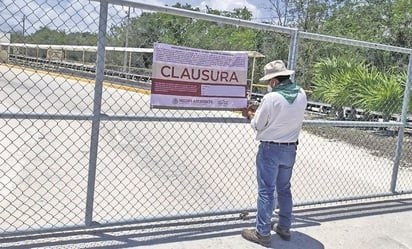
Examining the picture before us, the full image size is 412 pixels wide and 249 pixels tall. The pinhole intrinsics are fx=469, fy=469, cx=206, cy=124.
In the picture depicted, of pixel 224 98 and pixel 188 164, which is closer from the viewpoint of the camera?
pixel 224 98

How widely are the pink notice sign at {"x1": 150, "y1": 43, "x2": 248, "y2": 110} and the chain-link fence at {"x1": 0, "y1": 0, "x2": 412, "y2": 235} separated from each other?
0.74 ft

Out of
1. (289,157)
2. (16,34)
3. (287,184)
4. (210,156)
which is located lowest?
(210,156)

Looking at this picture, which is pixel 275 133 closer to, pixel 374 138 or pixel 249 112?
pixel 249 112

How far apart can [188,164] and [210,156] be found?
1.26m

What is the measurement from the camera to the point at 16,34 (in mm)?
4062

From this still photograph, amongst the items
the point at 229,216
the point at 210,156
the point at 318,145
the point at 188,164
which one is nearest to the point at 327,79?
the point at 318,145

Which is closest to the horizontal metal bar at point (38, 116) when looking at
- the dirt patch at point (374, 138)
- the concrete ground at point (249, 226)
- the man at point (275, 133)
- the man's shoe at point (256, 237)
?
the concrete ground at point (249, 226)

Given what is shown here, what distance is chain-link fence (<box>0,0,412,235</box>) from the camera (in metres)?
4.51

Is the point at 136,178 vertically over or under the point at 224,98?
under

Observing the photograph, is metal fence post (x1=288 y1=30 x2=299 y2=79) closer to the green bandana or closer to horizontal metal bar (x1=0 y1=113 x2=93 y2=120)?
the green bandana

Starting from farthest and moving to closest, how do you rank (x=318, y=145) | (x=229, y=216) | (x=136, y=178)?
(x=318, y=145)
(x=136, y=178)
(x=229, y=216)

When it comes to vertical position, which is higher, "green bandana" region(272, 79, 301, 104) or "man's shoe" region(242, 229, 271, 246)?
"green bandana" region(272, 79, 301, 104)

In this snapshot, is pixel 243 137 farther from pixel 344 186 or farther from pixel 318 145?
pixel 344 186

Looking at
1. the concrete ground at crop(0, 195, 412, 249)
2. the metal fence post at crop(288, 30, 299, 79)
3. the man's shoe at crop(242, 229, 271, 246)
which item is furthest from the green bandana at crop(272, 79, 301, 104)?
the concrete ground at crop(0, 195, 412, 249)
